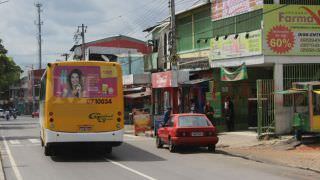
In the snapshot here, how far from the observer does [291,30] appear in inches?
1009

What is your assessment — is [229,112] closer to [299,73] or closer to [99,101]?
[299,73]

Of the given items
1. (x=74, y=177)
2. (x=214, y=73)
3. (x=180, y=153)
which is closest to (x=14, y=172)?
(x=74, y=177)

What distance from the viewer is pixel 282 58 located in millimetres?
25625

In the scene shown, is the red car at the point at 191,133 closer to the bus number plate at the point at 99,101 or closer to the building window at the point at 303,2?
Answer: the bus number plate at the point at 99,101

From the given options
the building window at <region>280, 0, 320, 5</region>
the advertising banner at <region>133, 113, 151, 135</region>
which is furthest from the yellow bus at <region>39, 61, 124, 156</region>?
the advertising banner at <region>133, 113, 151, 135</region>

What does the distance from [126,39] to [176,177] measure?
228 feet

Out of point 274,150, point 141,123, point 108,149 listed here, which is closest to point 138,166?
point 108,149

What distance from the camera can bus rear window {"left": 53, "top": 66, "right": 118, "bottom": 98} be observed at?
61.0 feet

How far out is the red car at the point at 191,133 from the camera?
20.9 m

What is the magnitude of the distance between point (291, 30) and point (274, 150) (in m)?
6.65

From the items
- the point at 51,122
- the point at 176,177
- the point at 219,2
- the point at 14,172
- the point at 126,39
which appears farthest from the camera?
the point at 126,39

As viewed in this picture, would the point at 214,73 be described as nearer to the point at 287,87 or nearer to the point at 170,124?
the point at 287,87

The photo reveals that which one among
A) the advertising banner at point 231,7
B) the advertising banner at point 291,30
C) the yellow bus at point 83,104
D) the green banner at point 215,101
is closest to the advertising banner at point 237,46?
the advertising banner at point 291,30

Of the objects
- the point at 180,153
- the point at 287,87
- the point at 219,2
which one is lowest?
the point at 180,153
